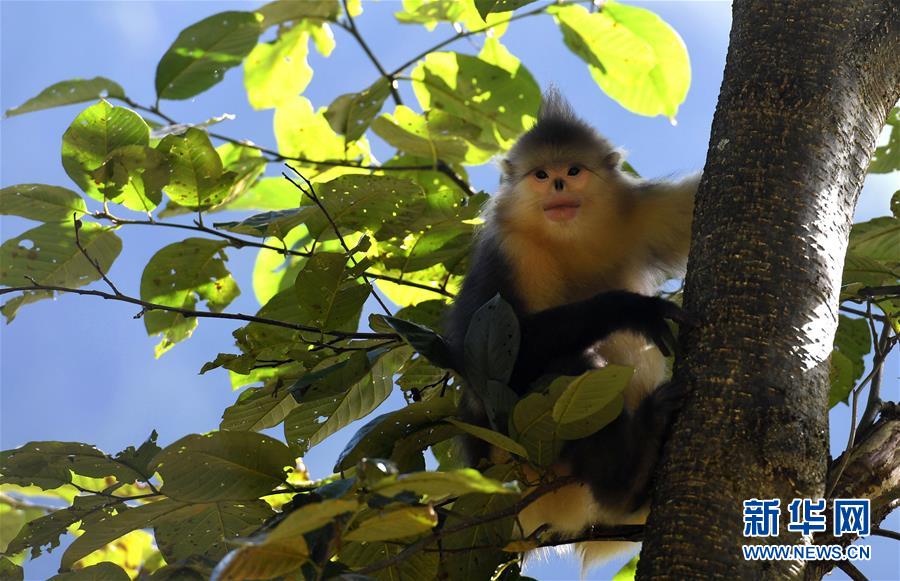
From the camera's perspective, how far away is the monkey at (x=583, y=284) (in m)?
2.61

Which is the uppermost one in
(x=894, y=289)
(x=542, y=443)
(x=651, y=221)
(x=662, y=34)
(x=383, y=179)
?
(x=662, y=34)

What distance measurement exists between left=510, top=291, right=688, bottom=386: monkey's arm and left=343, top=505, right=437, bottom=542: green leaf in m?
1.23

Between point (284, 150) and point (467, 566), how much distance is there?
2.05 meters

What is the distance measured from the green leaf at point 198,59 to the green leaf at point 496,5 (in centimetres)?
117

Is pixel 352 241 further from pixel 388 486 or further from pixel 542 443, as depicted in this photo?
pixel 388 486

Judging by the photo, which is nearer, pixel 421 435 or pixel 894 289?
pixel 421 435

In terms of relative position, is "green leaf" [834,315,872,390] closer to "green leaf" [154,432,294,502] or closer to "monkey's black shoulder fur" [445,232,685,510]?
"monkey's black shoulder fur" [445,232,685,510]

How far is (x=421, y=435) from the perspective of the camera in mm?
2268

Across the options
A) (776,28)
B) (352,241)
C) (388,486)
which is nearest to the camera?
(388,486)

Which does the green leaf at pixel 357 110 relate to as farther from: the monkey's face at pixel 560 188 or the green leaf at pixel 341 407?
the green leaf at pixel 341 407

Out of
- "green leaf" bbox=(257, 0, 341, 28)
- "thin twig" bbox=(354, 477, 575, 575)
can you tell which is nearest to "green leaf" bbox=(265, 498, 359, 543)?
"thin twig" bbox=(354, 477, 575, 575)

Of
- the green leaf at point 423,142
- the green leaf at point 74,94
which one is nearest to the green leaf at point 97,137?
the green leaf at point 74,94

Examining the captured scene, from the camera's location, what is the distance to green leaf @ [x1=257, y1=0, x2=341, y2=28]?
3.64 meters

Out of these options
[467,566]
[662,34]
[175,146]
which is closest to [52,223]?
[175,146]
